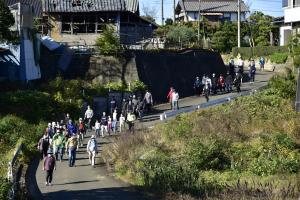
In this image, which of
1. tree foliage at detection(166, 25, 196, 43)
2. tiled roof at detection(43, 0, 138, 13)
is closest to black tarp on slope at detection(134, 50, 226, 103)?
tiled roof at detection(43, 0, 138, 13)

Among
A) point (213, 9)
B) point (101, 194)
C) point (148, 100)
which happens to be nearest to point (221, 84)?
point (148, 100)

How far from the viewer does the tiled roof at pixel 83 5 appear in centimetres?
4581

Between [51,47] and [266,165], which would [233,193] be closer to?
[266,165]

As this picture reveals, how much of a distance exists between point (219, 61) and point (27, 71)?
1741cm

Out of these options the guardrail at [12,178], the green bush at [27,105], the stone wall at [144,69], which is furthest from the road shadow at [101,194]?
the stone wall at [144,69]

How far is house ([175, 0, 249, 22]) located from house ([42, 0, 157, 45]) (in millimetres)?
31222

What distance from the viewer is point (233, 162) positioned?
22000 millimetres

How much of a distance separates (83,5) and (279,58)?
679 inches

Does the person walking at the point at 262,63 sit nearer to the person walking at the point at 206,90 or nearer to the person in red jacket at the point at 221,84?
the person in red jacket at the point at 221,84

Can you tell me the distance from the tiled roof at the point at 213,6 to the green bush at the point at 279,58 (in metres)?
26.7

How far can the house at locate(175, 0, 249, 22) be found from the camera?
76.8 metres

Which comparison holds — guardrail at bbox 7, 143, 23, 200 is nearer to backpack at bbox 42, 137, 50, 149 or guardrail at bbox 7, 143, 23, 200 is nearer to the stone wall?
backpack at bbox 42, 137, 50, 149

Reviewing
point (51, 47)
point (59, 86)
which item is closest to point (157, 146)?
point (59, 86)

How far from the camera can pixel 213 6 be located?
77625mm
